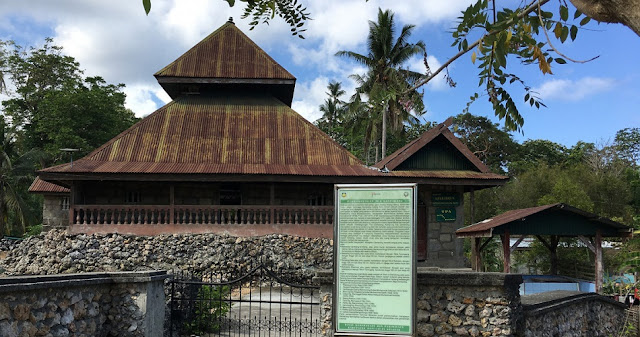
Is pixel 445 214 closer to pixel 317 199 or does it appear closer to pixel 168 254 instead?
pixel 317 199

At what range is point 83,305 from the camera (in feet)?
21.7

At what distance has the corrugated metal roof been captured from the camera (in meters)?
20.3

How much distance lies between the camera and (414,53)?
31266mm

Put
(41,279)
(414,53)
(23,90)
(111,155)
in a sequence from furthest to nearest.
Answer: (23,90) → (414,53) → (111,155) → (41,279)

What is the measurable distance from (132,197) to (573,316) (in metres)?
15.5

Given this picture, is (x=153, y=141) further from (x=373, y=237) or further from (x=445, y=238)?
(x=373, y=237)

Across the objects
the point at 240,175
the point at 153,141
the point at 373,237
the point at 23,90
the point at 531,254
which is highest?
the point at 23,90

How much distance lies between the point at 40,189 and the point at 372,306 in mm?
22632

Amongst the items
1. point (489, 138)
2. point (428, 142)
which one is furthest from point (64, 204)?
point (489, 138)

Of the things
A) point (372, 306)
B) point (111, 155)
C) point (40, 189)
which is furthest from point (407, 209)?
point (40, 189)

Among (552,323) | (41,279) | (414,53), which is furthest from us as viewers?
(414,53)

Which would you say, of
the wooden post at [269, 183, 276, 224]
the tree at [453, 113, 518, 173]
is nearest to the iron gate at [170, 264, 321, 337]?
the wooden post at [269, 183, 276, 224]

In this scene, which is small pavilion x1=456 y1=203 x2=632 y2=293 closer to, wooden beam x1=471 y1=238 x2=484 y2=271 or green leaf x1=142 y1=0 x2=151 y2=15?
wooden beam x1=471 y1=238 x2=484 y2=271

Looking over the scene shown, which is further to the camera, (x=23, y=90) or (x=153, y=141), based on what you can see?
(x=23, y=90)
